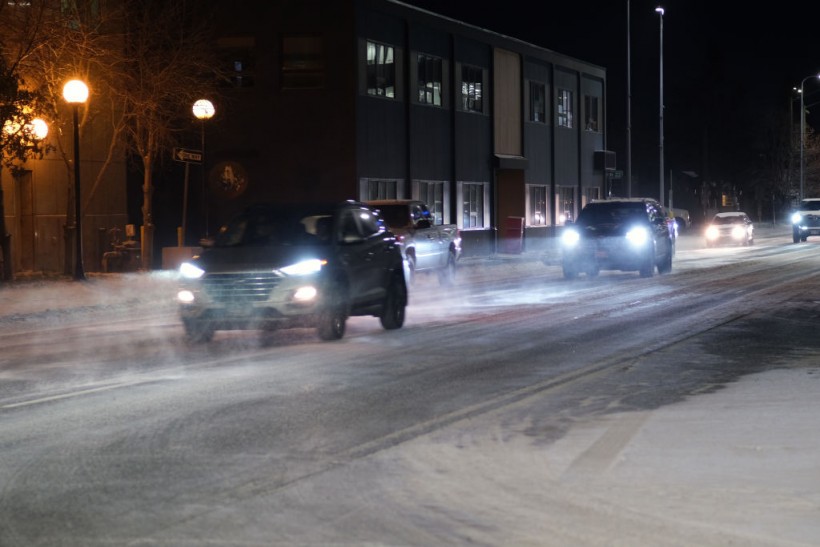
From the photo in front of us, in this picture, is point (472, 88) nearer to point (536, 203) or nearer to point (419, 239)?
point (536, 203)

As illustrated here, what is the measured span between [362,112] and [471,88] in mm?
9248

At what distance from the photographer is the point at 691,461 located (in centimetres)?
834

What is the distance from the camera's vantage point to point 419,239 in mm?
26906

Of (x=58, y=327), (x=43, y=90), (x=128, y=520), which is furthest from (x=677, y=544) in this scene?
(x=43, y=90)

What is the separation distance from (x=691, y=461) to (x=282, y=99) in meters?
31.8

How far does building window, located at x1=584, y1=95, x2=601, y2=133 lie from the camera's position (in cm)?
6073

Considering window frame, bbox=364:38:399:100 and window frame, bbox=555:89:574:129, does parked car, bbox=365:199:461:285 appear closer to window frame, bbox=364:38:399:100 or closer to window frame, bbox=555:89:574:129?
window frame, bbox=364:38:399:100

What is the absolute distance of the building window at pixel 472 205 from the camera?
46594 mm

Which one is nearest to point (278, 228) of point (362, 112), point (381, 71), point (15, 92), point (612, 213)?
point (15, 92)

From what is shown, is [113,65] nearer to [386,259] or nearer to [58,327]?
[58,327]

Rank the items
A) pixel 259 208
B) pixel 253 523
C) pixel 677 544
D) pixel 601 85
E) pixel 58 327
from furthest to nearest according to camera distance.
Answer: pixel 601 85
pixel 58 327
pixel 259 208
pixel 253 523
pixel 677 544

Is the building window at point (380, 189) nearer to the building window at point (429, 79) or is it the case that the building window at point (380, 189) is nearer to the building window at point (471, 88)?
the building window at point (429, 79)

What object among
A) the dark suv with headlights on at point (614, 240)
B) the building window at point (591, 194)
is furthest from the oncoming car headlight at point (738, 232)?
the dark suv with headlights on at point (614, 240)

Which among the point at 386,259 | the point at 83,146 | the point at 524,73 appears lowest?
the point at 386,259
